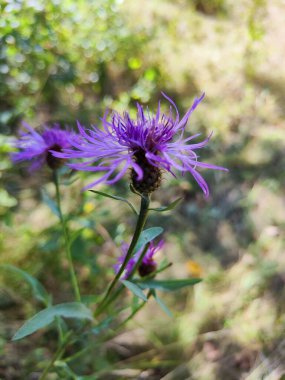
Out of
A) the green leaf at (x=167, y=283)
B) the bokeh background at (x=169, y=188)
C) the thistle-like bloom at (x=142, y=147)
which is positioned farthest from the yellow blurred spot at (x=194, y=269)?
the thistle-like bloom at (x=142, y=147)

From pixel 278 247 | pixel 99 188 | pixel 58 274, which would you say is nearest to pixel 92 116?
pixel 99 188

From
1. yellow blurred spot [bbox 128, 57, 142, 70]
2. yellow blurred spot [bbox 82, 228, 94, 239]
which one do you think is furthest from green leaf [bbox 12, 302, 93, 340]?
yellow blurred spot [bbox 128, 57, 142, 70]

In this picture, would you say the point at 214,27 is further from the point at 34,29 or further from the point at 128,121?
the point at 128,121

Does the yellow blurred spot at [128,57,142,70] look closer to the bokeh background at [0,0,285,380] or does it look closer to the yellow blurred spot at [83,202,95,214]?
the bokeh background at [0,0,285,380]

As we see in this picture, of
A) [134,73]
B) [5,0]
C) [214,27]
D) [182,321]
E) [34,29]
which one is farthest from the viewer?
[214,27]

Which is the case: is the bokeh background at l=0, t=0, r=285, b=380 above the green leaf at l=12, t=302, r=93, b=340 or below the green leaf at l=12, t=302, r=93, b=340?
below

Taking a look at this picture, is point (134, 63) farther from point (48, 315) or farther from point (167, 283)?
point (48, 315)

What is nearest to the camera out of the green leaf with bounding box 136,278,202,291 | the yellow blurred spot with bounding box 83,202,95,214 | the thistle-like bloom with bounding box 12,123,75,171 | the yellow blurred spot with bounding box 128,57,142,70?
the green leaf with bounding box 136,278,202,291
